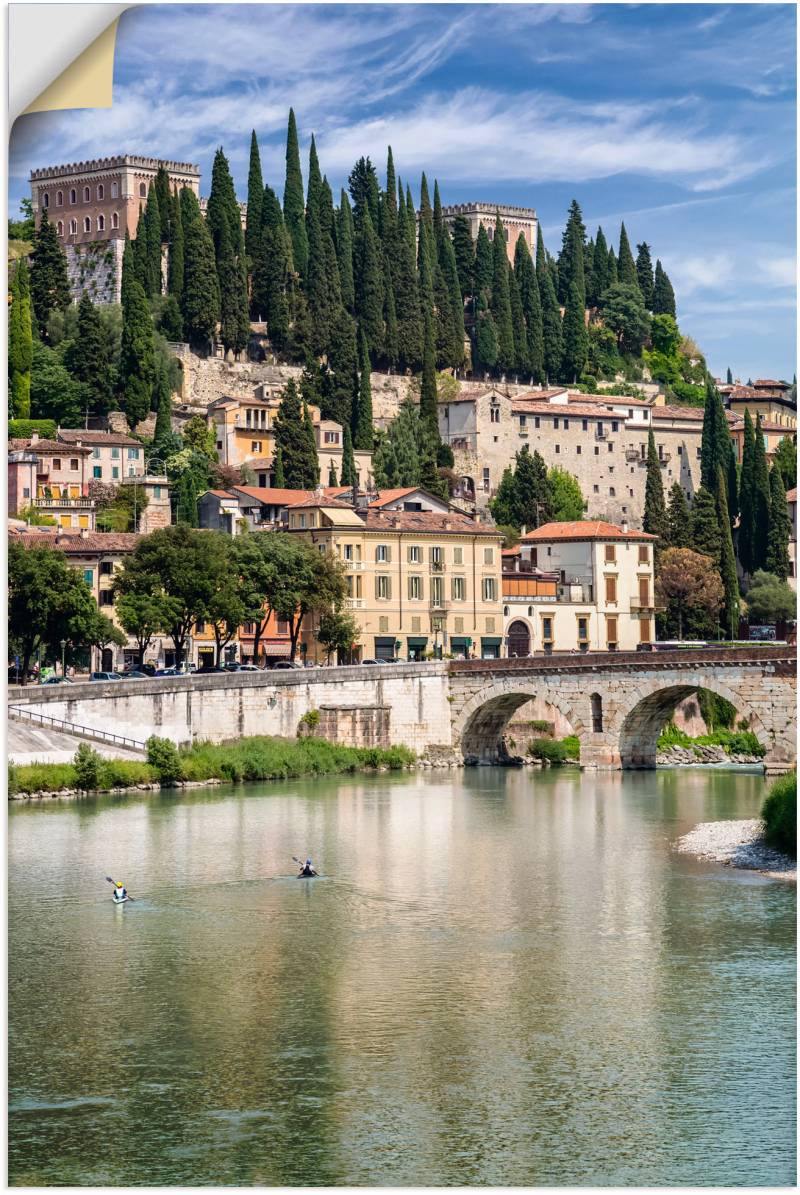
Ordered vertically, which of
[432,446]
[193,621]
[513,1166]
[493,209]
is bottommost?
[513,1166]

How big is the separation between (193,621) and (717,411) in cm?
2997

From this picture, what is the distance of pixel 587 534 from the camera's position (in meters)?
57.4

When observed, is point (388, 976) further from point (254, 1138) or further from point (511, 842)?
point (511, 842)

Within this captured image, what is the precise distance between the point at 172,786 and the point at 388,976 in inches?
763

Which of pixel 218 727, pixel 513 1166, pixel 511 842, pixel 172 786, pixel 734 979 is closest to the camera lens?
pixel 513 1166

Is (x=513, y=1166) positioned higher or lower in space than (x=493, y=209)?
lower

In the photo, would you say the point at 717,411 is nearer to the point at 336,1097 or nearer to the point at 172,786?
the point at 172,786

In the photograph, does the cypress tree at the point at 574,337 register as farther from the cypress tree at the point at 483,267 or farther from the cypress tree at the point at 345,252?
the cypress tree at the point at 345,252

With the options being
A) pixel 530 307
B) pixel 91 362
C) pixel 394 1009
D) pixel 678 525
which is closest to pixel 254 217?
pixel 91 362

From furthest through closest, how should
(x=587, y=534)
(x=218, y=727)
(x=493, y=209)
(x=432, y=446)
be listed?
(x=493, y=209) < (x=432, y=446) < (x=587, y=534) < (x=218, y=727)

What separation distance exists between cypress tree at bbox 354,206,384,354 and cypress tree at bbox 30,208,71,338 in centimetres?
1179

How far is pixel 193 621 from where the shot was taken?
46.4 m

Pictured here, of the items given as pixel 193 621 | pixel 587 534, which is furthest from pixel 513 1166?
pixel 587 534

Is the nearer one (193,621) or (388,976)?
(388,976)
